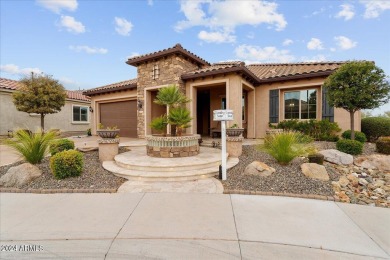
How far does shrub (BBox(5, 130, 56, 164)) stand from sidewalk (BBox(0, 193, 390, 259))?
81.1 inches

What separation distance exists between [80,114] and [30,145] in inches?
537

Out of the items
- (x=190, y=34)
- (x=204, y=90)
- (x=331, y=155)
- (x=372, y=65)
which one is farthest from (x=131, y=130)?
(x=372, y=65)

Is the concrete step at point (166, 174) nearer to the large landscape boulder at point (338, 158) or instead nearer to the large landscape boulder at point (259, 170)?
the large landscape boulder at point (259, 170)

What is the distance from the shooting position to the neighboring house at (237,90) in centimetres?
859

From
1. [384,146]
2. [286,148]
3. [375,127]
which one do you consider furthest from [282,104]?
[286,148]

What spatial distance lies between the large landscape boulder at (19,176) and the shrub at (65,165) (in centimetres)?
55

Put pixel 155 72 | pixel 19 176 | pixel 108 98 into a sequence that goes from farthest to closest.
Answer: pixel 108 98
pixel 155 72
pixel 19 176

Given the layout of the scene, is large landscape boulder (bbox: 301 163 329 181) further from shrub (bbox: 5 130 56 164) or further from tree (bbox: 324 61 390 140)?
shrub (bbox: 5 130 56 164)

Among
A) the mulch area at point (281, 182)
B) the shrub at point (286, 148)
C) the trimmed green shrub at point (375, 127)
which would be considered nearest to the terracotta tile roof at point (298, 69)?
the trimmed green shrub at point (375, 127)

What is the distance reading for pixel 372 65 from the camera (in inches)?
243

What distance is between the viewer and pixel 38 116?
1457 centimetres

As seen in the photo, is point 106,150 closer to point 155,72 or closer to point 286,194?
point 155,72

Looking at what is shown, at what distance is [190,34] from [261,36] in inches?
183

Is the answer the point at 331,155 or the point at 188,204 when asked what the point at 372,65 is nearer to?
the point at 331,155
